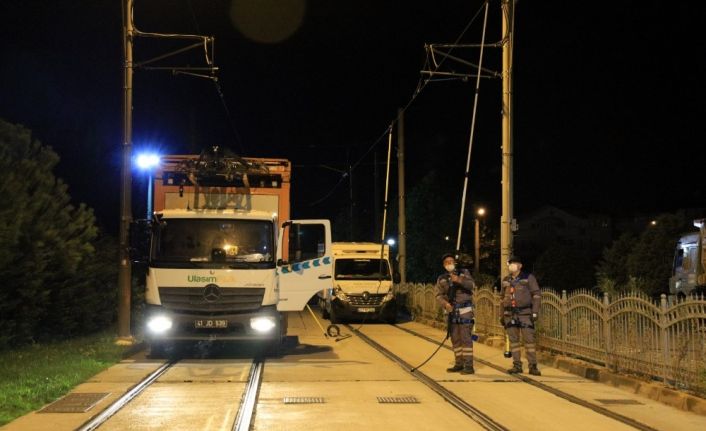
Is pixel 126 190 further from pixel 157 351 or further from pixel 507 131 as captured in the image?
pixel 507 131

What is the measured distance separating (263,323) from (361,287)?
1157 cm

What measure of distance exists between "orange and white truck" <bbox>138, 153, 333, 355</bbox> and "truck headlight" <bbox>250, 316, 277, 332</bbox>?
0.02 m

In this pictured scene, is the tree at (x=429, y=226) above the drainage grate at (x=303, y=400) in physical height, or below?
above

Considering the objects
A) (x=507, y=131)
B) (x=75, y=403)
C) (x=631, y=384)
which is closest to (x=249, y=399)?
(x=75, y=403)

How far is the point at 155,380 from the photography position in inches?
460

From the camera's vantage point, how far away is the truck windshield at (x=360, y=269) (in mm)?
26266

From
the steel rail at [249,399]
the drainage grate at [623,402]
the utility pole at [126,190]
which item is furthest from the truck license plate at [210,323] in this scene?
the drainage grate at [623,402]

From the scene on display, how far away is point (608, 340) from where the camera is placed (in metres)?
12.1

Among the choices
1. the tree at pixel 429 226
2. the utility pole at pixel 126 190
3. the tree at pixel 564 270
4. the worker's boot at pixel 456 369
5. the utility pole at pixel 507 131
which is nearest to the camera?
the worker's boot at pixel 456 369

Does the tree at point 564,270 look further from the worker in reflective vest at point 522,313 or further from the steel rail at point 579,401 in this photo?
the worker in reflective vest at point 522,313

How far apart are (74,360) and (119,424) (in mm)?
5359

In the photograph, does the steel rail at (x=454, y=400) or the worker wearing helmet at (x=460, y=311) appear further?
the worker wearing helmet at (x=460, y=311)

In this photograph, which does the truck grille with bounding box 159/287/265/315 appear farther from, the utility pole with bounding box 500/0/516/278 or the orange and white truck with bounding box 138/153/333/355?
the utility pole with bounding box 500/0/516/278

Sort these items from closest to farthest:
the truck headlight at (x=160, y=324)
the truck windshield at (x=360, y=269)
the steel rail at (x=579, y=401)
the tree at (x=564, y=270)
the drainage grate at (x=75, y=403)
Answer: the steel rail at (x=579, y=401) < the drainage grate at (x=75, y=403) < the truck headlight at (x=160, y=324) < the truck windshield at (x=360, y=269) < the tree at (x=564, y=270)
